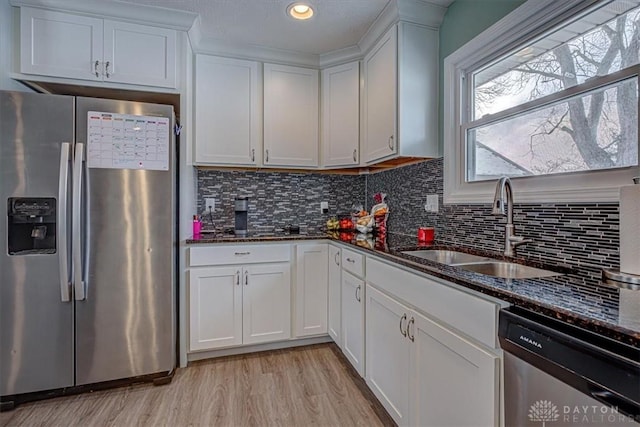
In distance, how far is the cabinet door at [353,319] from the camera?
6.21ft

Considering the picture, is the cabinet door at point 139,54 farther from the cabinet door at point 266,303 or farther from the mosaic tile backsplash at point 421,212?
the cabinet door at point 266,303

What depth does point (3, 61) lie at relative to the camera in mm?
1841

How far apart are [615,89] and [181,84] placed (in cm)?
232

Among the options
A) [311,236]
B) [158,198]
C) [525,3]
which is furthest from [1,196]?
[525,3]

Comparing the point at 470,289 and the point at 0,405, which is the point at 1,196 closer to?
the point at 0,405

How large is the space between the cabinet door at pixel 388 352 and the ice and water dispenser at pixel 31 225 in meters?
1.83

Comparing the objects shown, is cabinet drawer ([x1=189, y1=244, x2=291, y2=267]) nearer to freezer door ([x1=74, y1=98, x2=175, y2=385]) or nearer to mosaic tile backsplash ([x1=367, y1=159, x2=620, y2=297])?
freezer door ([x1=74, y1=98, x2=175, y2=385])

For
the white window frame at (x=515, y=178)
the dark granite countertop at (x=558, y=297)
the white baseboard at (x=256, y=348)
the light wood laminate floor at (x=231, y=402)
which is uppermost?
the white window frame at (x=515, y=178)

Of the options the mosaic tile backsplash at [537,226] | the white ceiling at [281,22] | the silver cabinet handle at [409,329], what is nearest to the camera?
the mosaic tile backsplash at [537,226]

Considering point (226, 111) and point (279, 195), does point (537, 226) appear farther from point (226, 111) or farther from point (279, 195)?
point (226, 111)

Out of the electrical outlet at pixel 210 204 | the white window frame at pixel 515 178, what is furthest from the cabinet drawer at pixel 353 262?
the electrical outlet at pixel 210 204

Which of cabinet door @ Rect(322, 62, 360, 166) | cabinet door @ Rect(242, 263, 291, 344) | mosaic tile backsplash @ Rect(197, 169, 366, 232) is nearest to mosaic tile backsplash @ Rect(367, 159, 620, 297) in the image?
cabinet door @ Rect(322, 62, 360, 166)

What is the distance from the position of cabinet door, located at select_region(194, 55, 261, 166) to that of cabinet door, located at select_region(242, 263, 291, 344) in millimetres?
898

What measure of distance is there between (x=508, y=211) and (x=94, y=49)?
2.57 meters
